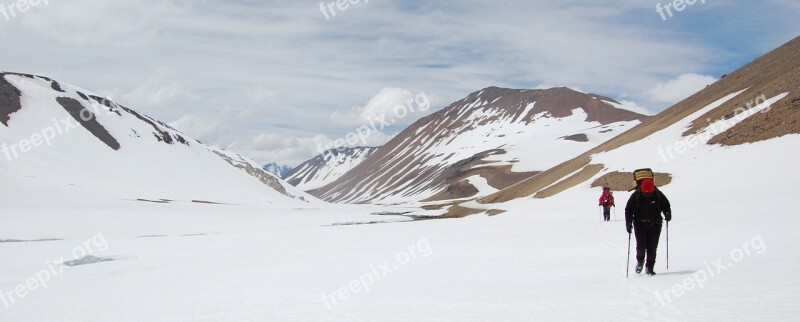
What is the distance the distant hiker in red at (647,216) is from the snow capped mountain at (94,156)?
84316 millimetres

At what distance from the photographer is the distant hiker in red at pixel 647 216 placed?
40.2 ft

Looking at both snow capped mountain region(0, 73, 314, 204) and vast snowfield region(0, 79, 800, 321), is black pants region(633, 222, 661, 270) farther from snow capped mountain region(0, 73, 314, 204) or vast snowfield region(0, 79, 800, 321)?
snow capped mountain region(0, 73, 314, 204)

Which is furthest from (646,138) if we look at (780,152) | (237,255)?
(237,255)

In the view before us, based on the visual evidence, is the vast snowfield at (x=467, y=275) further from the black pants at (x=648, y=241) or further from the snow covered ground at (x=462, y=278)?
the black pants at (x=648, y=241)

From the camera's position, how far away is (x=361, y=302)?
11.9 metres

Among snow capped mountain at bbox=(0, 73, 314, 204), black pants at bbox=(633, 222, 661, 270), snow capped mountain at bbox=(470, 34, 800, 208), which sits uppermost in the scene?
snow capped mountain at bbox=(0, 73, 314, 204)

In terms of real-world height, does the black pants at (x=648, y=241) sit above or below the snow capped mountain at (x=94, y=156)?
below

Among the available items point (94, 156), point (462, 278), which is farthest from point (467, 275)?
point (94, 156)

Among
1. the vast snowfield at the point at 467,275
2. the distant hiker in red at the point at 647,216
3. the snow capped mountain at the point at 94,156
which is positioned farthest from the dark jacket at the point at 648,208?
the snow capped mountain at the point at 94,156

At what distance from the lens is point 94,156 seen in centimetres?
12144

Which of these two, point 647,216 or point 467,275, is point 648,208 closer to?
point 647,216

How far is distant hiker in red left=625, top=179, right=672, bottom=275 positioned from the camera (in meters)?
12.3

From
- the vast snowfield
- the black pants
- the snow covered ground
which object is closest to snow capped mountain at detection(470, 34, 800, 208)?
the vast snowfield

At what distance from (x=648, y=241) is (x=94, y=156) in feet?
434
